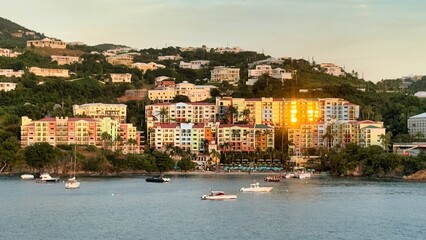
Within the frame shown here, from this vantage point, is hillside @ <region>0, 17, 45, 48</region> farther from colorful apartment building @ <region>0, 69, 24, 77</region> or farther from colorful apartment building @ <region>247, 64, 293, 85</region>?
colorful apartment building @ <region>247, 64, 293, 85</region>

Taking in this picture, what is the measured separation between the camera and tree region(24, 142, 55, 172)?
→ 2212 inches

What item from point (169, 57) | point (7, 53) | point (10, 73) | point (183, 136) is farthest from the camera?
point (169, 57)

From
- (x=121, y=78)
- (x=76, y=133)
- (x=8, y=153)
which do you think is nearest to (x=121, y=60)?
(x=121, y=78)

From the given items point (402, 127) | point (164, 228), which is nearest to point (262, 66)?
point (402, 127)

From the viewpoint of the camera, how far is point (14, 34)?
108 metres

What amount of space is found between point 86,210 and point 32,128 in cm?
3068

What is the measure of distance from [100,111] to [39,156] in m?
13.2

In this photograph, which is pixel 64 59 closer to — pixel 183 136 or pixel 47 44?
pixel 47 44

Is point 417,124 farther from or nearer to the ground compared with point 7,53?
nearer to the ground

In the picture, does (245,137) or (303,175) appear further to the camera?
(245,137)

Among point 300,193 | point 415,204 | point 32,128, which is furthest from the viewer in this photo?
point 32,128

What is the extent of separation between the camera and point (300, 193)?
40.1 metres

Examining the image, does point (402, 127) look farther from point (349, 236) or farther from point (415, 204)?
point (349, 236)

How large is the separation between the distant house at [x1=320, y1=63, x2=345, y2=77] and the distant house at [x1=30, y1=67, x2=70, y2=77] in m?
27.0
